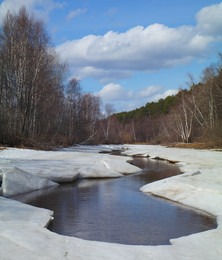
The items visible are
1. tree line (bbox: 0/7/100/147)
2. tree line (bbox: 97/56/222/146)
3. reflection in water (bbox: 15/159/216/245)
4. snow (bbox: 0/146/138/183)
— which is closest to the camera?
reflection in water (bbox: 15/159/216/245)

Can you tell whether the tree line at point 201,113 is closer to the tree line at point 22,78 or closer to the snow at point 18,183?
the tree line at point 22,78

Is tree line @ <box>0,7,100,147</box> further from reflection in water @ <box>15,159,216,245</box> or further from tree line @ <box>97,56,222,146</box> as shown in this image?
tree line @ <box>97,56,222,146</box>

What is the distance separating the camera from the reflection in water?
13.6ft

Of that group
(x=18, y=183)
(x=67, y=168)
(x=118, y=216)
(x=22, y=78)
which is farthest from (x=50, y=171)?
(x=22, y=78)

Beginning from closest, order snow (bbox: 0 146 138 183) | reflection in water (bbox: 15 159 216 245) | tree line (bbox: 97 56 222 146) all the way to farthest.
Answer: reflection in water (bbox: 15 159 216 245), snow (bbox: 0 146 138 183), tree line (bbox: 97 56 222 146)

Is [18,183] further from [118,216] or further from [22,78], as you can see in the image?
[22,78]

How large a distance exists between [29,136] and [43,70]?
5815mm

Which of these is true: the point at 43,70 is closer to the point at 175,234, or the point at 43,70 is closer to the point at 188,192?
the point at 188,192

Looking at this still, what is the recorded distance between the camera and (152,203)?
6.19m

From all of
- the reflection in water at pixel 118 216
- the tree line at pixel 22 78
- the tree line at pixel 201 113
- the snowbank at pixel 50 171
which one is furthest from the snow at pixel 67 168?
the tree line at pixel 201 113

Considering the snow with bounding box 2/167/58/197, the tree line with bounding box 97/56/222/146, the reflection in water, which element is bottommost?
the reflection in water

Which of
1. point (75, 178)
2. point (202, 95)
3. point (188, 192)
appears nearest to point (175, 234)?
point (188, 192)

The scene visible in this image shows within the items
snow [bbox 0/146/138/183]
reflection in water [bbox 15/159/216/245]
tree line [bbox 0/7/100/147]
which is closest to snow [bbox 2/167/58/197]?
reflection in water [bbox 15/159/216/245]

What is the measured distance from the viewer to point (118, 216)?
511 cm
